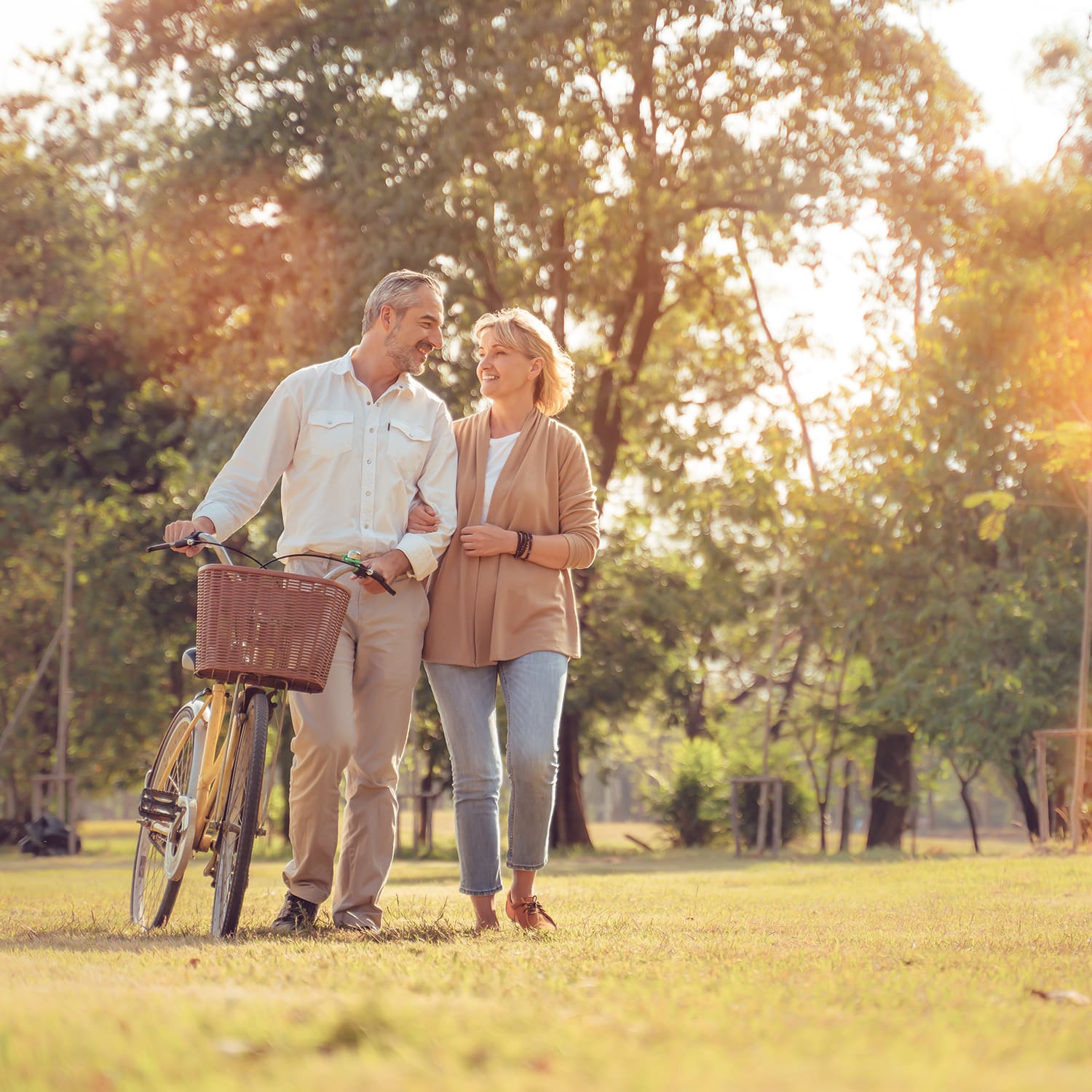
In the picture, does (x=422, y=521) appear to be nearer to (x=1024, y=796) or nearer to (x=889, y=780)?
(x=1024, y=796)

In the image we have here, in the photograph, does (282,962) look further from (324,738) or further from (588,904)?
(588,904)

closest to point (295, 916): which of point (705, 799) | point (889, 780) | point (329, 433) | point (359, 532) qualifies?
point (359, 532)

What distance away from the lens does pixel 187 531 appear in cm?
493

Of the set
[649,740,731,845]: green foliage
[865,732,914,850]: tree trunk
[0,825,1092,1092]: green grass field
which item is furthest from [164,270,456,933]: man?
[865,732,914,850]: tree trunk

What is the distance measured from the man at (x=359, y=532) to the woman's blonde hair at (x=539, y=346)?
0.24m

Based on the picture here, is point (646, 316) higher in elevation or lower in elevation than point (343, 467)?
higher

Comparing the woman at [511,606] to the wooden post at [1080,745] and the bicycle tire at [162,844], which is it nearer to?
the bicycle tire at [162,844]

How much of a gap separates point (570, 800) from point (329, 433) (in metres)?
15.7

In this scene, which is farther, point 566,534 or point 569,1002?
point 566,534

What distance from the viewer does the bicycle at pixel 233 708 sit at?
15.5ft

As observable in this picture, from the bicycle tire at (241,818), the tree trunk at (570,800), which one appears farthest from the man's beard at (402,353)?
the tree trunk at (570,800)

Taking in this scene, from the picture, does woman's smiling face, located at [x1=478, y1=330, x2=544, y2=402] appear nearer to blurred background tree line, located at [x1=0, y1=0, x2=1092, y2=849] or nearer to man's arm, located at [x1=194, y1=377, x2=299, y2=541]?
man's arm, located at [x1=194, y1=377, x2=299, y2=541]

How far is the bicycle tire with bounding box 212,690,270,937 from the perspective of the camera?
15.7 feet

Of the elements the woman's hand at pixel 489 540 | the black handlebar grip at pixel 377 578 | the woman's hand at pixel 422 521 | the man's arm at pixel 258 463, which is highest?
the man's arm at pixel 258 463
